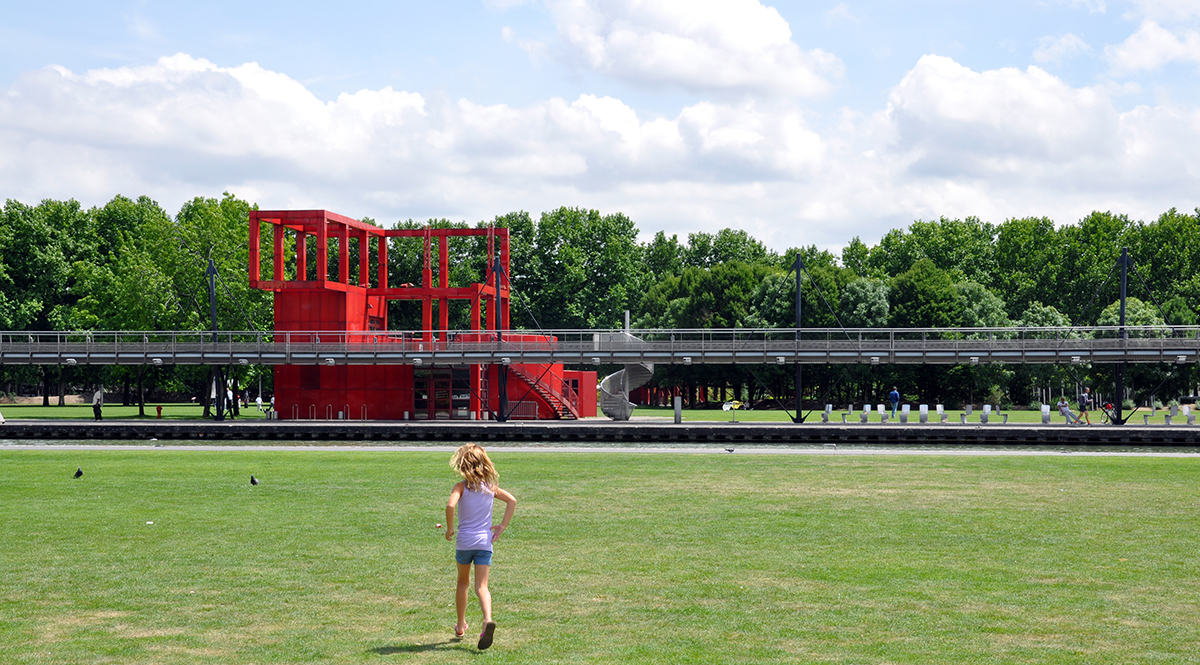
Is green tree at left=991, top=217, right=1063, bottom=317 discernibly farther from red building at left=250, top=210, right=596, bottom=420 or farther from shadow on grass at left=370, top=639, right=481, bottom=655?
shadow on grass at left=370, top=639, right=481, bottom=655

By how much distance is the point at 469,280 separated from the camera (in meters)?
102

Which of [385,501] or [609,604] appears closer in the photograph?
[609,604]

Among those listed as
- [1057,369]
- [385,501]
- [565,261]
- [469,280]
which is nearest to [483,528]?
[385,501]

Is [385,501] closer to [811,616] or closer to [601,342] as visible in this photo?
[811,616]

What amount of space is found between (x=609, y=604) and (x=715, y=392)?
93.1m

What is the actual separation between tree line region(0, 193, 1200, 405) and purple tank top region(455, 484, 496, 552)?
61754 millimetres

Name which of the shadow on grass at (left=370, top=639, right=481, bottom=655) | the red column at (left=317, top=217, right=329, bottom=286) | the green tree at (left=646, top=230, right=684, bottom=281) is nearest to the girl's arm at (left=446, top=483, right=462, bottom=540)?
the shadow on grass at (left=370, top=639, right=481, bottom=655)

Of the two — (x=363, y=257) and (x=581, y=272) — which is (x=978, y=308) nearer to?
(x=581, y=272)

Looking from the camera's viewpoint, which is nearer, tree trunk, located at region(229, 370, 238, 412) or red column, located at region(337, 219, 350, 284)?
red column, located at region(337, 219, 350, 284)

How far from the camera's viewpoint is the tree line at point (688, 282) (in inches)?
3009

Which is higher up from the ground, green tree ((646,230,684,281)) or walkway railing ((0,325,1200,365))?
green tree ((646,230,684,281))

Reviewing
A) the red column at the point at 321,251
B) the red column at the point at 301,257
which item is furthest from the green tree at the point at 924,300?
the red column at the point at 321,251

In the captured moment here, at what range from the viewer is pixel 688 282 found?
105 metres

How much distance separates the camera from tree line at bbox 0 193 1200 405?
76438mm
